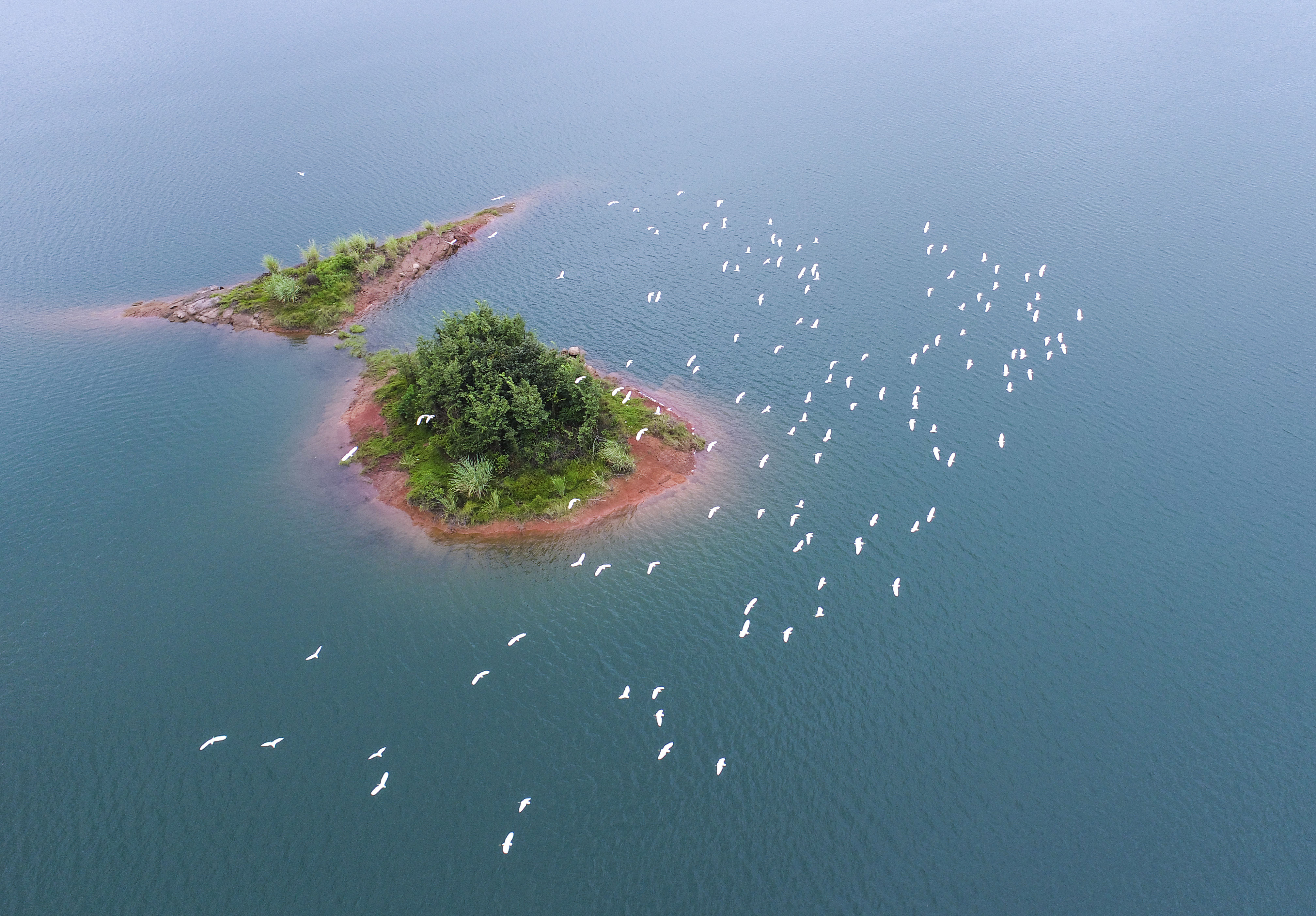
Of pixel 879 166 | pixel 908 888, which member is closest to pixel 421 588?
pixel 908 888

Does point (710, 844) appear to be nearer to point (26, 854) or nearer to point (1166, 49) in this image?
point (26, 854)

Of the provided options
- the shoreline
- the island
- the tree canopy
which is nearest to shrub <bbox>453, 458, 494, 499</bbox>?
the island

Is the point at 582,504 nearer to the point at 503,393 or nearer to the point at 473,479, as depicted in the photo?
the point at 473,479

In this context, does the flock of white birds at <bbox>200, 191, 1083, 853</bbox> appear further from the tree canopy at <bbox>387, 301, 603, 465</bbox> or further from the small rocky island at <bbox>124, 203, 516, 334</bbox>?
the small rocky island at <bbox>124, 203, 516, 334</bbox>

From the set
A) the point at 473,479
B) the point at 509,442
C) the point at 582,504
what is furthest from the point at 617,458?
the point at 473,479

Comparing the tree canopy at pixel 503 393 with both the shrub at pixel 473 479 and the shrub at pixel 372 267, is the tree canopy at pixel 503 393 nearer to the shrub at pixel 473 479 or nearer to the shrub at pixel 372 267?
the shrub at pixel 473 479

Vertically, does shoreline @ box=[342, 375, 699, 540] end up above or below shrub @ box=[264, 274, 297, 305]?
below
